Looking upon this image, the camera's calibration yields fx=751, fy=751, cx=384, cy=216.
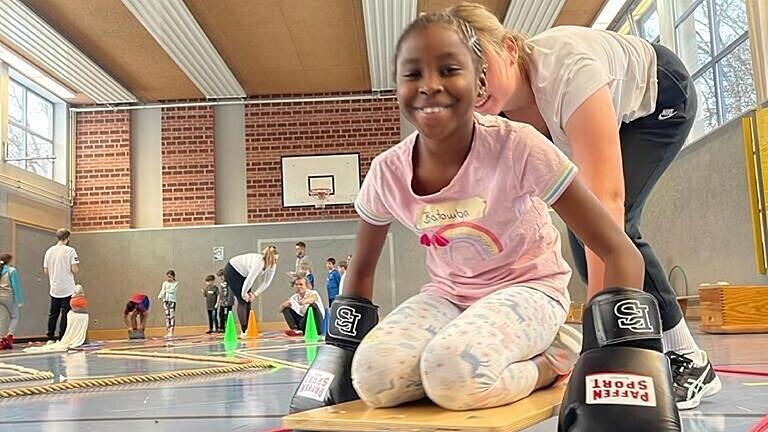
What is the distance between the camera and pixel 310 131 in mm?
12008

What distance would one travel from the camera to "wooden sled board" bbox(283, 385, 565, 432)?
3.45ft

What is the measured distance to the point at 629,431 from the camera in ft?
3.35

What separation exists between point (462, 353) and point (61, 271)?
24.9 ft

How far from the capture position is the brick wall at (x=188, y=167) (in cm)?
1180

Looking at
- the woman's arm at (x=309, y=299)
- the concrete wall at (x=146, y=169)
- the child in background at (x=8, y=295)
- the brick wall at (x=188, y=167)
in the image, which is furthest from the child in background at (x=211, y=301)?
the woman's arm at (x=309, y=299)

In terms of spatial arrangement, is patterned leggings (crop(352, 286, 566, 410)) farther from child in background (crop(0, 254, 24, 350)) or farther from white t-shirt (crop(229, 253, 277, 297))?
child in background (crop(0, 254, 24, 350))

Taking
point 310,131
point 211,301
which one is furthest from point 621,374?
point 310,131

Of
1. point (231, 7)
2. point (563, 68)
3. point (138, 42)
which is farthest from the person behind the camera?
point (138, 42)

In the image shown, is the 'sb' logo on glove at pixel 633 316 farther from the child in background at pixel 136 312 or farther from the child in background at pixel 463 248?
the child in background at pixel 136 312

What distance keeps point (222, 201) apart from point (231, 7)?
14.0 feet

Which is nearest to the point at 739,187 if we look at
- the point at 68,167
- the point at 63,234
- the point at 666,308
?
the point at 666,308

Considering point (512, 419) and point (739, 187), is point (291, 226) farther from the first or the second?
point (512, 419)

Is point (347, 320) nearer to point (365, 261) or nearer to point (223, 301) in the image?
point (365, 261)

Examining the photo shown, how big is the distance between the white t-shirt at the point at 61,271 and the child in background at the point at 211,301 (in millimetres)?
3073
